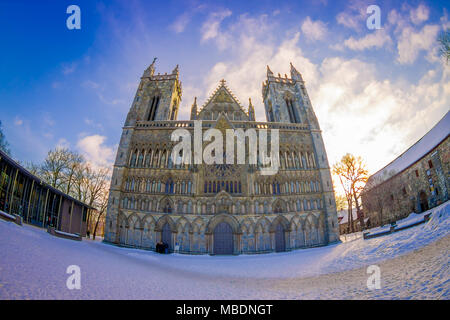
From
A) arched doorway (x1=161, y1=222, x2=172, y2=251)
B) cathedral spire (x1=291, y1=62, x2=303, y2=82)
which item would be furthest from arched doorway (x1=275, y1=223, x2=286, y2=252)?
cathedral spire (x1=291, y1=62, x2=303, y2=82)

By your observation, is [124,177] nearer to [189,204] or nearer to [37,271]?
[189,204]

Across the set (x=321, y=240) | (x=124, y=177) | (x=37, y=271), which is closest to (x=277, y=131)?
(x=321, y=240)

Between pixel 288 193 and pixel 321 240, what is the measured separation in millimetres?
5815

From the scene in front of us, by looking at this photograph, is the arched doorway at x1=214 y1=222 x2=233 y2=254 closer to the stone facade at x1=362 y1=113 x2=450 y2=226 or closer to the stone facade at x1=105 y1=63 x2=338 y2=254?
the stone facade at x1=105 y1=63 x2=338 y2=254

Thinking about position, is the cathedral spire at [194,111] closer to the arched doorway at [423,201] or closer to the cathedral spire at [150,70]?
the cathedral spire at [150,70]

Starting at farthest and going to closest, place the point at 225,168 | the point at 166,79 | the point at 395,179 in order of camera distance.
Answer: the point at 166,79, the point at 395,179, the point at 225,168

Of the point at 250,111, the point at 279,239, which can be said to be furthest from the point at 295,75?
the point at 279,239

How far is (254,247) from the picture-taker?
18547 millimetres

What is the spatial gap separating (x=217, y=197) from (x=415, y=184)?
2330 centimetres

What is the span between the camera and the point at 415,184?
71.3ft

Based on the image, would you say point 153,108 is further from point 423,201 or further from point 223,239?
point 423,201

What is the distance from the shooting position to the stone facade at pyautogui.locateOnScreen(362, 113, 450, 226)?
18344mm

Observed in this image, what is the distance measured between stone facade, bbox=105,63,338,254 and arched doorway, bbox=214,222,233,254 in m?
0.09

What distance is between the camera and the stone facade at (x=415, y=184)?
60.2 feet
